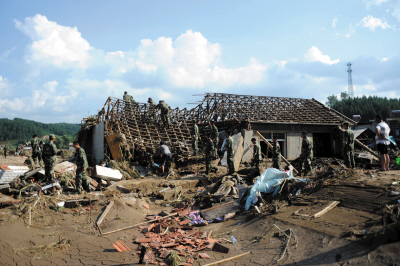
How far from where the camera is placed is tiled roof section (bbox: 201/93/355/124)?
53.0ft

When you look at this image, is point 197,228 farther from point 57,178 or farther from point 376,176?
point 57,178

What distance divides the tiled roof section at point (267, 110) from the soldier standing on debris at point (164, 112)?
2.74m

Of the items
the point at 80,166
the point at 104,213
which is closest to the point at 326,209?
the point at 104,213

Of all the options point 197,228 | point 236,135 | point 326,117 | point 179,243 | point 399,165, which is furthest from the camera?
point 326,117

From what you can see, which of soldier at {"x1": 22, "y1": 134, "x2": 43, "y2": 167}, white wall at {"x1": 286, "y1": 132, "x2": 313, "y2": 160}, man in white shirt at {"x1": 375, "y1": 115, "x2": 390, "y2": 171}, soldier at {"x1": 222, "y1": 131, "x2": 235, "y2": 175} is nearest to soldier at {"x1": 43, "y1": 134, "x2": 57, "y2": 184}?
soldier at {"x1": 22, "y1": 134, "x2": 43, "y2": 167}

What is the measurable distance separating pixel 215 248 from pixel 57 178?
7.65 metres

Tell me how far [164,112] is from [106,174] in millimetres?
5711

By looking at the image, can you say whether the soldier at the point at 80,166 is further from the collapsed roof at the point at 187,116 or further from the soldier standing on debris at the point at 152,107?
the soldier standing on debris at the point at 152,107

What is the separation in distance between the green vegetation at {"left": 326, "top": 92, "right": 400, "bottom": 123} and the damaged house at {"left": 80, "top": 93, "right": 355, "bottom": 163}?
32804 millimetres

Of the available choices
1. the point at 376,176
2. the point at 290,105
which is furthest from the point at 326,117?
the point at 376,176

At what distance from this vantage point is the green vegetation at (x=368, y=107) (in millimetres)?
45531

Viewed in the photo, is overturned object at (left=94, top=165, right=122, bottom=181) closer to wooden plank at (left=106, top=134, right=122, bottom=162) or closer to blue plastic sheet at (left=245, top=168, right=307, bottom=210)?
wooden plank at (left=106, top=134, right=122, bottom=162)

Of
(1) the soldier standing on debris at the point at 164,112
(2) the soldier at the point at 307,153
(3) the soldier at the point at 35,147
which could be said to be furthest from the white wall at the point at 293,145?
(3) the soldier at the point at 35,147

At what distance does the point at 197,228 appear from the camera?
6.59m
